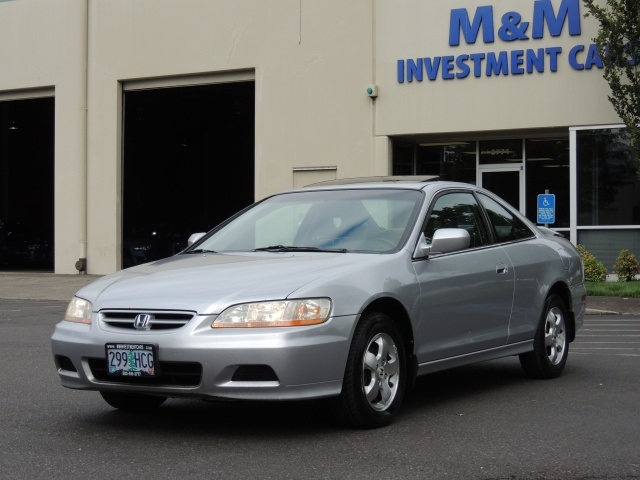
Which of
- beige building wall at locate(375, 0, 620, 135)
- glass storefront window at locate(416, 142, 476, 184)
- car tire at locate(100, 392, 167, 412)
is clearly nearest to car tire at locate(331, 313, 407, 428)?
car tire at locate(100, 392, 167, 412)

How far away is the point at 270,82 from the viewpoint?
79.9ft

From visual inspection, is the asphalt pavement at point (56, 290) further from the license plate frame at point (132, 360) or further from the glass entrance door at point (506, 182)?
the license plate frame at point (132, 360)

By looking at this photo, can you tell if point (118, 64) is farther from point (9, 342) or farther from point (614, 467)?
point (614, 467)

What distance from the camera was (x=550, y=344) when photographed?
8.94 m

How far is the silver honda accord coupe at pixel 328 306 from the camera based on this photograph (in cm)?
619

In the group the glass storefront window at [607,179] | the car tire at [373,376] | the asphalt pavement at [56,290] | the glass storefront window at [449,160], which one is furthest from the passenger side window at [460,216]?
the glass storefront window at [449,160]

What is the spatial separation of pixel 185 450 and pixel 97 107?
21.6 m

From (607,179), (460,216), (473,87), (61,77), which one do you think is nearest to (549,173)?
(607,179)

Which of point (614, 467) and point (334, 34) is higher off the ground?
point (334, 34)

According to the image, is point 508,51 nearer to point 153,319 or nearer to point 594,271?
point 594,271

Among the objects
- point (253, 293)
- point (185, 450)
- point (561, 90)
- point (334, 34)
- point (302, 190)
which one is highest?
point (334, 34)

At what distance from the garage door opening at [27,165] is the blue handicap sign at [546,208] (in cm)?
1897

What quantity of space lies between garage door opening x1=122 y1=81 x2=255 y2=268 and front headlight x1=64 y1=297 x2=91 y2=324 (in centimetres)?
2072

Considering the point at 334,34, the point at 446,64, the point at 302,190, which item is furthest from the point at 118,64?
the point at 302,190
